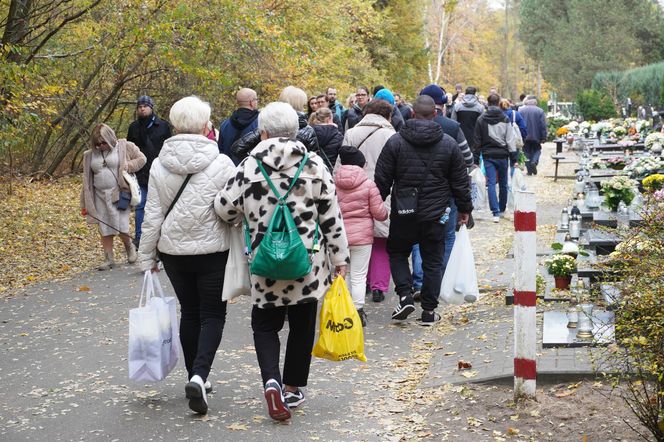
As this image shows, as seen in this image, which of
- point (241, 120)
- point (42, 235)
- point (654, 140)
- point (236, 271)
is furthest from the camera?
point (654, 140)

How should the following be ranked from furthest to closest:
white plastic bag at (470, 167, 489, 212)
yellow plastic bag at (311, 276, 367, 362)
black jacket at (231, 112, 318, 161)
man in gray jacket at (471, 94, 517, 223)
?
man in gray jacket at (471, 94, 517, 223) → white plastic bag at (470, 167, 489, 212) → black jacket at (231, 112, 318, 161) → yellow plastic bag at (311, 276, 367, 362)

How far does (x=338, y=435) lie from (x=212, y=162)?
1896mm

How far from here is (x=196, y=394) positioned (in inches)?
246

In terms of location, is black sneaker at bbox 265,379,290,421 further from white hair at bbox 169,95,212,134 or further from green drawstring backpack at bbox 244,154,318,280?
white hair at bbox 169,95,212,134

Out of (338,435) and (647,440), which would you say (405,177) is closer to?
(338,435)

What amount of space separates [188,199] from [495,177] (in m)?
10.8

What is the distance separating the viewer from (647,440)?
5.15 m

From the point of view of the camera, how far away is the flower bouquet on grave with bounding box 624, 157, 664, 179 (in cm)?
1475

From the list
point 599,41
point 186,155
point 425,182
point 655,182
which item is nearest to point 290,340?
point 186,155

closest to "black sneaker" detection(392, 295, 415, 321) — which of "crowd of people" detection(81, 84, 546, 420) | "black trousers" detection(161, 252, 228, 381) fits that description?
"crowd of people" detection(81, 84, 546, 420)

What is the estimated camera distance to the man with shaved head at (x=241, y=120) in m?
10.3

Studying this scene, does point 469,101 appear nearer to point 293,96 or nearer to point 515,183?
point 515,183

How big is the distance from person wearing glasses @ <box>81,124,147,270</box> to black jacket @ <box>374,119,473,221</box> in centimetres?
486

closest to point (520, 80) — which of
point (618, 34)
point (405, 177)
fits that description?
point (618, 34)
